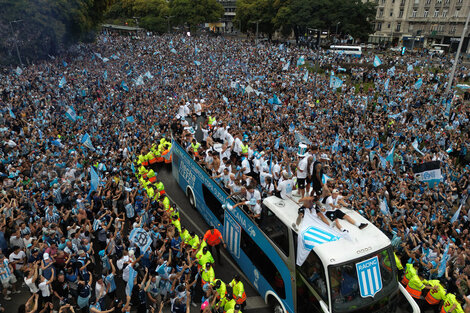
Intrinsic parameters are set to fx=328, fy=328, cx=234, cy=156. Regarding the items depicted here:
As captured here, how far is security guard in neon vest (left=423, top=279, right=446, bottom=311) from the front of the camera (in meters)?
7.52

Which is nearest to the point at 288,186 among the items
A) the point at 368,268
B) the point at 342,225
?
the point at 342,225

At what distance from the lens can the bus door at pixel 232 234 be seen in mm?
9078

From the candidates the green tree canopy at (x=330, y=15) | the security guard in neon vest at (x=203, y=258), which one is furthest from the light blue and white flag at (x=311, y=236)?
the green tree canopy at (x=330, y=15)

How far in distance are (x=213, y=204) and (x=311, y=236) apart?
4.75 meters

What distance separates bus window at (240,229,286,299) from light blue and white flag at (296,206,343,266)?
1.09 m

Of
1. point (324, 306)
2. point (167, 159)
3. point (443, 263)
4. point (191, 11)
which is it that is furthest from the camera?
point (191, 11)

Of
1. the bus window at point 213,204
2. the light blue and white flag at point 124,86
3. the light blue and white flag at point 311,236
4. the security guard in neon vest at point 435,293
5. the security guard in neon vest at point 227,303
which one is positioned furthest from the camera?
the light blue and white flag at point 124,86

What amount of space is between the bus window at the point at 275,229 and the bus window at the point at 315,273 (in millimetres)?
581

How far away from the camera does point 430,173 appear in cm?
1182

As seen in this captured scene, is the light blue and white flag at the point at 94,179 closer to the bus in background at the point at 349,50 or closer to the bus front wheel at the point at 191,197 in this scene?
the bus front wheel at the point at 191,197

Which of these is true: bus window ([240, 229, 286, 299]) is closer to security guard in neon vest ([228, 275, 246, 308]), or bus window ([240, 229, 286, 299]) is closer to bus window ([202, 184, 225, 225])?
security guard in neon vest ([228, 275, 246, 308])

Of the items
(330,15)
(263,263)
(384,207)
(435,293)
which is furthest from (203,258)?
(330,15)

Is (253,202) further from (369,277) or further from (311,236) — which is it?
(369,277)

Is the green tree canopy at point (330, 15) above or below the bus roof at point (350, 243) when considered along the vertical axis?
above
